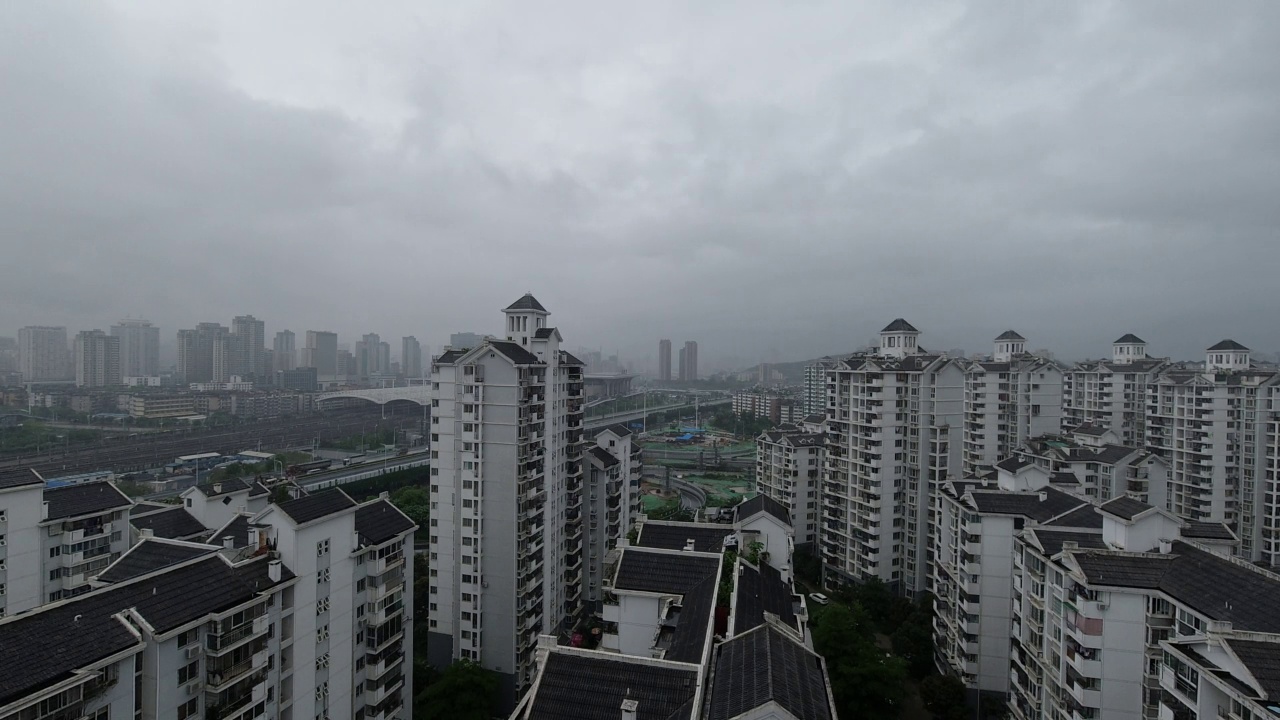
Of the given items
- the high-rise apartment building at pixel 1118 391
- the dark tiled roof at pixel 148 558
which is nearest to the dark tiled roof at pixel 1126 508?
the dark tiled roof at pixel 148 558

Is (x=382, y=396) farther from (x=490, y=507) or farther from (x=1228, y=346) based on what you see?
(x=1228, y=346)

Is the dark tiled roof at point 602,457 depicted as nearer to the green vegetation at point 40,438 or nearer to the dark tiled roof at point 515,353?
the dark tiled roof at point 515,353

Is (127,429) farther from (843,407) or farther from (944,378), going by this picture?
(944,378)

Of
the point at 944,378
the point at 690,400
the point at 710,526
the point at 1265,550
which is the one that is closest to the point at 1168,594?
the point at 710,526

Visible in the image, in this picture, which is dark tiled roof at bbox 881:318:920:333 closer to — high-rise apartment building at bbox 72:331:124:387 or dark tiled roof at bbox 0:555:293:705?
dark tiled roof at bbox 0:555:293:705

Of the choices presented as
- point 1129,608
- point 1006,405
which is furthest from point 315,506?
point 1006,405

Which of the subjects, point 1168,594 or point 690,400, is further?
point 690,400

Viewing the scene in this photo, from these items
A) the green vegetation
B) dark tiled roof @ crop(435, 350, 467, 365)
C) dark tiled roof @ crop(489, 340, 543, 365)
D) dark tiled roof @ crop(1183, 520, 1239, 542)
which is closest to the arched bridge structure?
the green vegetation
